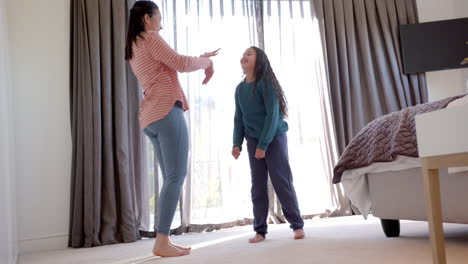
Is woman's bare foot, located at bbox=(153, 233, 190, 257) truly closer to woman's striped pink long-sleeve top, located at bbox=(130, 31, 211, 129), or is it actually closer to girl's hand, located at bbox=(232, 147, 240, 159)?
woman's striped pink long-sleeve top, located at bbox=(130, 31, 211, 129)

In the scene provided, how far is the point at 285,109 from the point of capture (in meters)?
2.46

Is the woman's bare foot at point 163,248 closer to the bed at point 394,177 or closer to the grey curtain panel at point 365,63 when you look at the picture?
the bed at point 394,177

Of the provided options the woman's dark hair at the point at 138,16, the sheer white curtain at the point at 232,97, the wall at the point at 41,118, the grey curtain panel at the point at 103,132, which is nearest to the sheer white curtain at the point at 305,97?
the sheer white curtain at the point at 232,97

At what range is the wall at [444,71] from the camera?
3.90 m

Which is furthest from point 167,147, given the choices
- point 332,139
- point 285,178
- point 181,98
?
point 332,139

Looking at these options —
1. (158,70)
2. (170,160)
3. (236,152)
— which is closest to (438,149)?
(170,160)

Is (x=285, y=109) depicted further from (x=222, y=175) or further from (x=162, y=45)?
(x=222, y=175)

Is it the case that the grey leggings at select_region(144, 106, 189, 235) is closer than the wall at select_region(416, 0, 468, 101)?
Yes

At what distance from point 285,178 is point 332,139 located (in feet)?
4.71

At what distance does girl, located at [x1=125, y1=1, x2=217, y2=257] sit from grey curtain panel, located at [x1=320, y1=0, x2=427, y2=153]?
196 centimetres

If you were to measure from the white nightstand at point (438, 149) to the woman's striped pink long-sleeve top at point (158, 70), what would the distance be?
4.14 feet

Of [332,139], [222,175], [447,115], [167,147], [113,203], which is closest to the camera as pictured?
[447,115]

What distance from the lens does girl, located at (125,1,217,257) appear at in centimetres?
198

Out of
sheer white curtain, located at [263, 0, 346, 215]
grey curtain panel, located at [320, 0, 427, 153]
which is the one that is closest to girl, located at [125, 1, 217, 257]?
sheer white curtain, located at [263, 0, 346, 215]
